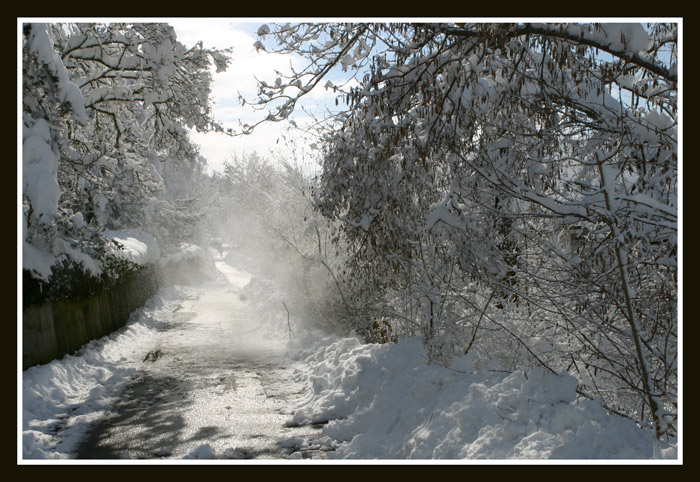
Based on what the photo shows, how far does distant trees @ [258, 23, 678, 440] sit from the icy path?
286cm

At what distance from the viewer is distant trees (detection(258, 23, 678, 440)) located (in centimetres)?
526

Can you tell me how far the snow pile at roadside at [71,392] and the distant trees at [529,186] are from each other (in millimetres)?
→ 5078

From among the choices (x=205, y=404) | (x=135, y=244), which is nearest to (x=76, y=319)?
(x=205, y=404)

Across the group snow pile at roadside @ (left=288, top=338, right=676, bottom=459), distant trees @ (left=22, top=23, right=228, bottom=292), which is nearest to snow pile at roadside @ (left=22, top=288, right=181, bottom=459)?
distant trees @ (left=22, top=23, right=228, bottom=292)

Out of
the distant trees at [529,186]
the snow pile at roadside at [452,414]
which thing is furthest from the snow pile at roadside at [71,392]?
the distant trees at [529,186]

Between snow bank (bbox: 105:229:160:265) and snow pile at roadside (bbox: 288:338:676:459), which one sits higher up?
snow bank (bbox: 105:229:160:265)

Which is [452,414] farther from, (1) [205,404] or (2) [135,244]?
(2) [135,244]

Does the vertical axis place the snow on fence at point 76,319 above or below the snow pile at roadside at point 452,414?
above

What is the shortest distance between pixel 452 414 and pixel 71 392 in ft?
22.4

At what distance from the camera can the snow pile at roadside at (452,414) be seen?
4.58m

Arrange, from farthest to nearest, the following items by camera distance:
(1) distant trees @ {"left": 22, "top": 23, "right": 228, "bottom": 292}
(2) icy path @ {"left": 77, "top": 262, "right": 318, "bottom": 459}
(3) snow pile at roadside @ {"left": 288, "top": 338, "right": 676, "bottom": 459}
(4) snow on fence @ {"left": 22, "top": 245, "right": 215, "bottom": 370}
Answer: (1) distant trees @ {"left": 22, "top": 23, "right": 228, "bottom": 292} → (4) snow on fence @ {"left": 22, "top": 245, "right": 215, "bottom": 370} → (2) icy path @ {"left": 77, "top": 262, "right": 318, "bottom": 459} → (3) snow pile at roadside @ {"left": 288, "top": 338, "right": 676, "bottom": 459}

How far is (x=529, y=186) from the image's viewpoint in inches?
275

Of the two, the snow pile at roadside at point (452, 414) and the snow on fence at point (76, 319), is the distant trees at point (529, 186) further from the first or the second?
the snow on fence at point (76, 319)

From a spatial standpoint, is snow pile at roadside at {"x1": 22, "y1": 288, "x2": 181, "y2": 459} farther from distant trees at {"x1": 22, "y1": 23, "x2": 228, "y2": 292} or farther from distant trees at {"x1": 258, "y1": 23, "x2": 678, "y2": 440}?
distant trees at {"x1": 258, "y1": 23, "x2": 678, "y2": 440}
